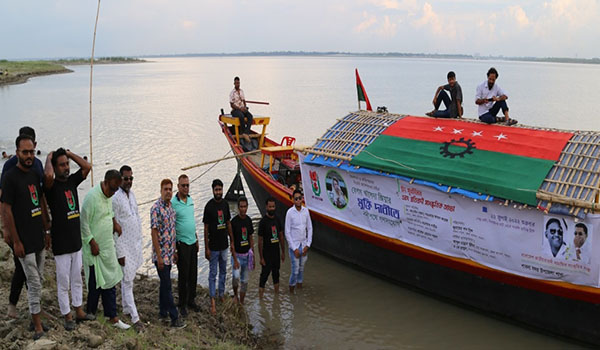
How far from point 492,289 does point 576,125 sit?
28.3 meters

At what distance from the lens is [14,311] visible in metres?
5.58

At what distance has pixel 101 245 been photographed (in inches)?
Answer: 225

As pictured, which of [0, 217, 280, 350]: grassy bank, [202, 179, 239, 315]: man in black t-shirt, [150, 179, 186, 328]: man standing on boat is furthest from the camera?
[202, 179, 239, 315]: man in black t-shirt

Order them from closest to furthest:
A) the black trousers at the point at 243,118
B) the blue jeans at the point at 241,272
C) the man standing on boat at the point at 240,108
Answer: the blue jeans at the point at 241,272 < the man standing on boat at the point at 240,108 < the black trousers at the point at 243,118

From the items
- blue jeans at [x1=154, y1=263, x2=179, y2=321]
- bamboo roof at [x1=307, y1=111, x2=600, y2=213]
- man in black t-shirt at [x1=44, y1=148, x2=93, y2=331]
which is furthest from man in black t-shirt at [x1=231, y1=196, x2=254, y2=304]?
bamboo roof at [x1=307, y1=111, x2=600, y2=213]

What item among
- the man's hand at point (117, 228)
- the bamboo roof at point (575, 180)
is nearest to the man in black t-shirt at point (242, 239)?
the man's hand at point (117, 228)

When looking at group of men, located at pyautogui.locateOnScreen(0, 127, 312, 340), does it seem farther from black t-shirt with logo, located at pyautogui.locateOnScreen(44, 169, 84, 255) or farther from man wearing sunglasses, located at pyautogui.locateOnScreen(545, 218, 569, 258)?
man wearing sunglasses, located at pyautogui.locateOnScreen(545, 218, 569, 258)

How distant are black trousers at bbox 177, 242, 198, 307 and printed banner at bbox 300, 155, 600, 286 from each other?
3335mm

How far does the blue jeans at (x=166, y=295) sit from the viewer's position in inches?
250

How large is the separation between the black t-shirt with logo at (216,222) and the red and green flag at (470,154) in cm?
282

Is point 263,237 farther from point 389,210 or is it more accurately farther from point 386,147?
point 386,147

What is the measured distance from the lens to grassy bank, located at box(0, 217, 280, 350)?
17.2ft

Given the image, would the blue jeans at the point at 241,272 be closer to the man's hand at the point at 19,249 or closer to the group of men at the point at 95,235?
the group of men at the point at 95,235

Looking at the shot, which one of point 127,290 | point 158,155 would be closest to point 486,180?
point 127,290
